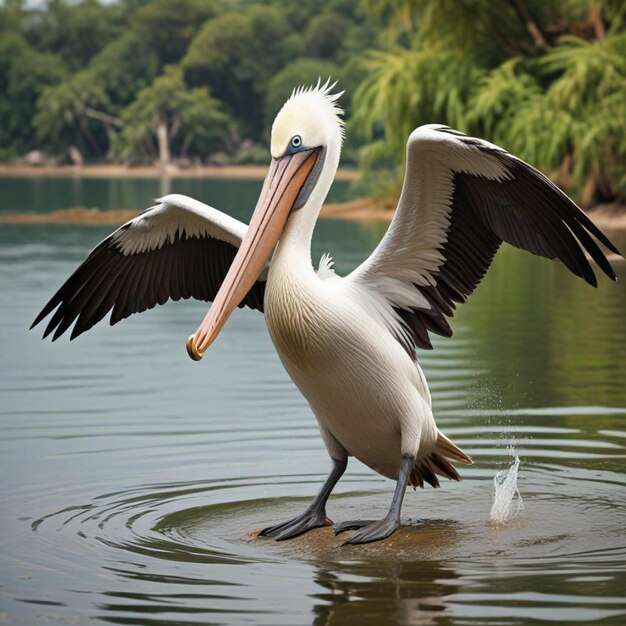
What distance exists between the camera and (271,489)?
6320mm

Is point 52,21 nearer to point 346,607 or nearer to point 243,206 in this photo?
point 243,206

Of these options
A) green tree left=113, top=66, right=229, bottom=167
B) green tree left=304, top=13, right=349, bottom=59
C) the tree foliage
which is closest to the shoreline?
green tree left=113, top=66, right=229, bottom=167

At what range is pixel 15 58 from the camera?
79.0m

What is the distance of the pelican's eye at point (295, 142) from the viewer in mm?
→ 5582

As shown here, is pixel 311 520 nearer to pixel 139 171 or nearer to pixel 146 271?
pixel 146 271

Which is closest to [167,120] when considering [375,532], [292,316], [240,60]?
[240,60]

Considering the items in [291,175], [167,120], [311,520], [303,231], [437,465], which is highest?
[291,175]

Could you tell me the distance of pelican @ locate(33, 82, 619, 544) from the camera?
17.6 ft

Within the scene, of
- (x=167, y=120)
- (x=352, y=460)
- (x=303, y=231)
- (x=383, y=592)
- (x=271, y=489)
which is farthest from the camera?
(x=167, y=120)

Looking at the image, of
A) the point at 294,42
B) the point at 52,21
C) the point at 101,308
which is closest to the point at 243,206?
the point at 101,308

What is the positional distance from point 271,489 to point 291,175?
1442mm

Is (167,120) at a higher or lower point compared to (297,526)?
lower

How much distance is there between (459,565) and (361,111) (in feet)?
65.8

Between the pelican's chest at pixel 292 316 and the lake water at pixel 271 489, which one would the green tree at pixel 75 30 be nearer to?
the lake water at pixel 271 489
